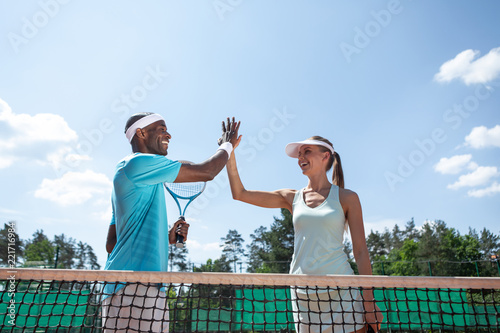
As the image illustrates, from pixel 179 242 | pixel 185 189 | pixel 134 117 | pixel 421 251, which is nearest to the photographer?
pixel 179 242

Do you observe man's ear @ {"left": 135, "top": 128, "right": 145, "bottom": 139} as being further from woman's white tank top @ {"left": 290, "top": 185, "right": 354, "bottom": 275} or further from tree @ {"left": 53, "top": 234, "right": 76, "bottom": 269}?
tree @ {"left": 53, "top": 234, "right": 76, "bottom": 269}

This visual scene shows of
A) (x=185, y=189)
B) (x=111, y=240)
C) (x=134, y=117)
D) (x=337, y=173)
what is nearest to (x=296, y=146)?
(x=337, y=173)

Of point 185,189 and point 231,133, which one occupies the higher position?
point 231,133

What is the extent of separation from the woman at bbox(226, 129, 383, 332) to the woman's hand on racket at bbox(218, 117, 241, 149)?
55 cm

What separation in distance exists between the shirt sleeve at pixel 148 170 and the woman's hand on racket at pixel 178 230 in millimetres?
427

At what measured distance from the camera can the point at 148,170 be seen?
2.54 metres

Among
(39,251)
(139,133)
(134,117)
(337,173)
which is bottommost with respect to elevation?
(337,173)

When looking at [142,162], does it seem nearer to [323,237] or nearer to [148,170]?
[148,170]

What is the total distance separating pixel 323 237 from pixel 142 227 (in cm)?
132

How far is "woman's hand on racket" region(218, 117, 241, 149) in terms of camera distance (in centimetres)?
322

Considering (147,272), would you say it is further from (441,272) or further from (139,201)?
(441,272)

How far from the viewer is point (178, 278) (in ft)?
7.64

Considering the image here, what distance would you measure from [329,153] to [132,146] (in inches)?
68.7

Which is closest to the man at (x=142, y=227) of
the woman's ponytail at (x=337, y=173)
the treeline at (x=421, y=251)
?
the woman's ponytail at (x=337, y=173)
